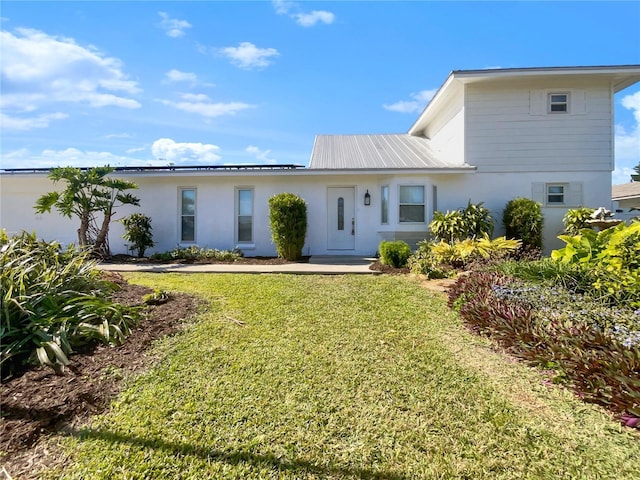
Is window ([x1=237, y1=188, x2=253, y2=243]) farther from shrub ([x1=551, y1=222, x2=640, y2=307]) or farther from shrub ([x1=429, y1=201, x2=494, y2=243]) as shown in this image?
shrub ([x1=551, y1=222, x2=640, y2=307])

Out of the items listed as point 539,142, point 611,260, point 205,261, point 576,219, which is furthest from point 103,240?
point 576,219

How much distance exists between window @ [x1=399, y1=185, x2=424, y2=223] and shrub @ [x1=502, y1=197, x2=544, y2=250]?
8.68 feet

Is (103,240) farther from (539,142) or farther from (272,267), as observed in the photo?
(539,142)

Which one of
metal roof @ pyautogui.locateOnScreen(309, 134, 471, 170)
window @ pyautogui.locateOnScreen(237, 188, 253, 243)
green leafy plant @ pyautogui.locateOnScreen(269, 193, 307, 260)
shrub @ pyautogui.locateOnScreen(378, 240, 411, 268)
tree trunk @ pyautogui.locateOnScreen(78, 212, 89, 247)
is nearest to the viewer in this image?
shrub @ pyautogui.locateOnScreen(378, 240, 411, 268)

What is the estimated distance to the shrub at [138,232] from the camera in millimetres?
10102

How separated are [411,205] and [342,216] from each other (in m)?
2.23

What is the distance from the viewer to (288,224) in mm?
9188

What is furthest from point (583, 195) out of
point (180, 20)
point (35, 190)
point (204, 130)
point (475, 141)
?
point (35, 190)

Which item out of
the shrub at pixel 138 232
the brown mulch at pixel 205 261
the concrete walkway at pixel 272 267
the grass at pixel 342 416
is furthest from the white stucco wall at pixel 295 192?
the grass at pixel 342 416

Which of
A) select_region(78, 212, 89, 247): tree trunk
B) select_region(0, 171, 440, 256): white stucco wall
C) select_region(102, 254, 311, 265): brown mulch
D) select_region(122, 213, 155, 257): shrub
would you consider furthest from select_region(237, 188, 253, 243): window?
select_region(78, 212, 89, 247): tree trunk

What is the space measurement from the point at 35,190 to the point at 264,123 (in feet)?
28.2

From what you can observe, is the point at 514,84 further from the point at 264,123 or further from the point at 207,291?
the point at 207,291

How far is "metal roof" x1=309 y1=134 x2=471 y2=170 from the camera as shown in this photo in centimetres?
1052

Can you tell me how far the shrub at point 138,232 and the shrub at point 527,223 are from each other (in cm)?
1133
